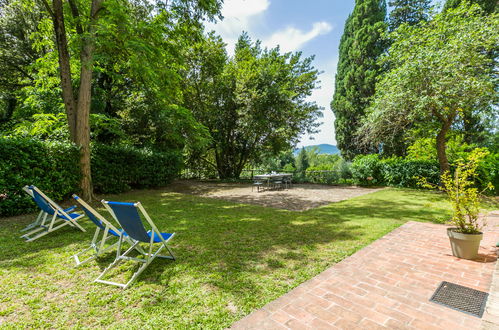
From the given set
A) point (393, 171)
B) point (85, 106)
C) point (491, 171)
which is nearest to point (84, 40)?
point (85, 106)

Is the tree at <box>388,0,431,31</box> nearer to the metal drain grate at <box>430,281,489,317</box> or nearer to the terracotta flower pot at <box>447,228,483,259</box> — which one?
the terracotta flower pot at <box>447,228,483,259</box>

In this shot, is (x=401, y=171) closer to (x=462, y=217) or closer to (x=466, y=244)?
(x=462, y=217)

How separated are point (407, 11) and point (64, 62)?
2772 centimetres

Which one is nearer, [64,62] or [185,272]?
[185,272]

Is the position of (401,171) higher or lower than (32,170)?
lower

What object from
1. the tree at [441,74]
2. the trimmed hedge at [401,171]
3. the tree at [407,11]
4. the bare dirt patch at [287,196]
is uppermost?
the tree at [407,11]

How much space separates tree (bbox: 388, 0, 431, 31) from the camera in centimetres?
2083

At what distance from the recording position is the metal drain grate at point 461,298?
7.56ft

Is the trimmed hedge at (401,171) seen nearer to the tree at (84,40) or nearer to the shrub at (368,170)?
the shrub at (368,170)

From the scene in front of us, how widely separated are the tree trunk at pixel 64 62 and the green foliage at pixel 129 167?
173 centimetres

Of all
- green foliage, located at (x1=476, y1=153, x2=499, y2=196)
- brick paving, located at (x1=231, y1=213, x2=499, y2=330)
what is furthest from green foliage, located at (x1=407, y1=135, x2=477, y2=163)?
brick paving, located at (x1=231, y1=213, x2=499, y2=330)

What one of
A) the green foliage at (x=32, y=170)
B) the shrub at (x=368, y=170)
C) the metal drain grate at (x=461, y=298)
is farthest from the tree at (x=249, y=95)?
the metal drain grate at (x=461, y=298)

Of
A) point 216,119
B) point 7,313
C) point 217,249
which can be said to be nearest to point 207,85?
point 216,119

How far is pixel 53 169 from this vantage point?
7.26 meters
